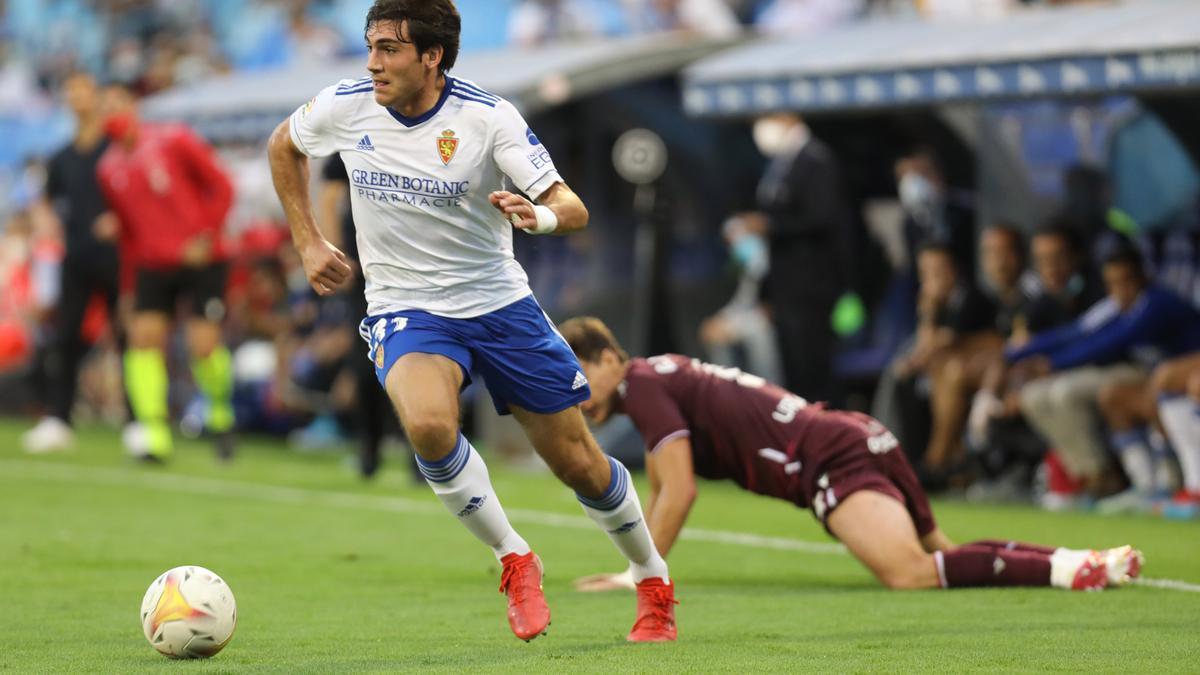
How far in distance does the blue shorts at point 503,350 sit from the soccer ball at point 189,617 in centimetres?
85

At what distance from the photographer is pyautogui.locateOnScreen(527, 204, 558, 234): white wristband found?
5809mm

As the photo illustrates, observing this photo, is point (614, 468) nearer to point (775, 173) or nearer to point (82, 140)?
point (775, 173)

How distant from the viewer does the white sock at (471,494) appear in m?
6.27

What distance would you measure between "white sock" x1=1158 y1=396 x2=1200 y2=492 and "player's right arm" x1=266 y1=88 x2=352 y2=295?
6.24m

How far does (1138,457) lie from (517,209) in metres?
7.06

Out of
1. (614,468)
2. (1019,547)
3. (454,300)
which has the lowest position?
(1019,547)

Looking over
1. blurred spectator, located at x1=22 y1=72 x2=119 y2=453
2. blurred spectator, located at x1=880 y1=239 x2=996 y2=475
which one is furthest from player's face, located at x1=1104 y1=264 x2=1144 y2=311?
blurred spectator, located at x1=22 y1=72 x2=119 y2=453

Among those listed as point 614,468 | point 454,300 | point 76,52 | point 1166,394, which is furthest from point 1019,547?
point 76,52

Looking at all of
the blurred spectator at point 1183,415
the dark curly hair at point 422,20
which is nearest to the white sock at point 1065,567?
the dark curly hair at point 422,20

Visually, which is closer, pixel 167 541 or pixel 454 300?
pixel 454 300

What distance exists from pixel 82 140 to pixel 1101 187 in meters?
7.74

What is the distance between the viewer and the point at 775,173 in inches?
553

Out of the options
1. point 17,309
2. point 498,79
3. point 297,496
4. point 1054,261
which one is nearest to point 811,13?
point 498,79

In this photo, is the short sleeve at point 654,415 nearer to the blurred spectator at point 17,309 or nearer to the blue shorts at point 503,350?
the blue shorts at point 503,350
